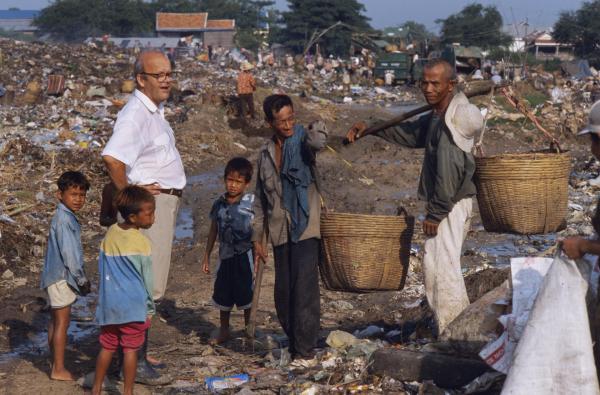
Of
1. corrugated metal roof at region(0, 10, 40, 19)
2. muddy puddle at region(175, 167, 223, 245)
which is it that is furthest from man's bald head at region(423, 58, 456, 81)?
corrugated metal roof at region(0, 10, 40, 19)

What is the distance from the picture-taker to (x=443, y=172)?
4.87 meters

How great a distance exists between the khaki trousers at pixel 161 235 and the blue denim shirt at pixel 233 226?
92cm

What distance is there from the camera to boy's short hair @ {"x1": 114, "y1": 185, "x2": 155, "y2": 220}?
15.1ft

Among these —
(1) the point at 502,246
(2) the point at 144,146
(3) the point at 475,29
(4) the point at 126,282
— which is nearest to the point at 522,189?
(2) the point at 144,146

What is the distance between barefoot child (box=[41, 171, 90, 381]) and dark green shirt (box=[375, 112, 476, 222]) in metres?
1.88

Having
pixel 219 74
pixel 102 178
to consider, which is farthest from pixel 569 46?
pixel 102 178

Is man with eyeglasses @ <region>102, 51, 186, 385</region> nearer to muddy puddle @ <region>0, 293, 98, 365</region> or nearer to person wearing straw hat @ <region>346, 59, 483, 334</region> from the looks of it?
muddy puddle @ <region>0, 293, 98, 365</region>

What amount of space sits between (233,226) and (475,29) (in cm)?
5469

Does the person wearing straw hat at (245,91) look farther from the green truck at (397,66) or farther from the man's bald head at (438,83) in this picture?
the green truck at (397,66)

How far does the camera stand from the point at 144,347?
17.1ft

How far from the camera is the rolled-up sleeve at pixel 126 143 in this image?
4.82 metres

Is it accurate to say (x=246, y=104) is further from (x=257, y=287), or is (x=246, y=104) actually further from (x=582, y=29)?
(x=582, y=29)

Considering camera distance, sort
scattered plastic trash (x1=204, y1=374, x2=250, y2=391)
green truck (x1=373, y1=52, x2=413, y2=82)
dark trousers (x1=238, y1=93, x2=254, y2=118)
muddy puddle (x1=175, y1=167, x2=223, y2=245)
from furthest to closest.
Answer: green truck (x1=373, y1=52, x2=413, y2=82)
dark trousers (x1=238, y1=93, x2=254, y2=118)
muddy puddle (x1=175, y1=167, x2=223, y2=245)
scattered plastic trash (x1=204, y1=374, x2=250, y2=391)

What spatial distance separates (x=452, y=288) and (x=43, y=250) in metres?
4.84
